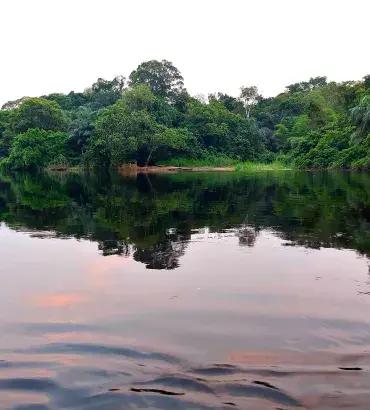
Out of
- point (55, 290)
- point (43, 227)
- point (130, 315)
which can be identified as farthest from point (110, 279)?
point (43, 227)

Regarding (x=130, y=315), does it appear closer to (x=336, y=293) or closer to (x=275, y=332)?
(x=275, y=332)

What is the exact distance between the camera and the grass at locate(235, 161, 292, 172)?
149 ft

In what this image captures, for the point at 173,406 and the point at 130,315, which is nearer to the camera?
the point at 173,406

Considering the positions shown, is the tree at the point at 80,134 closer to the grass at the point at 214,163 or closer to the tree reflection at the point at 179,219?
the grass at the point at 214,163

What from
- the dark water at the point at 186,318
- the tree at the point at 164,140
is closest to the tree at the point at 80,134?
the tree at the point at 164,140

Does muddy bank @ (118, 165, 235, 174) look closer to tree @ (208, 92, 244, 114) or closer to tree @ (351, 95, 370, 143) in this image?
tree @ (351, 95, 370, 143)

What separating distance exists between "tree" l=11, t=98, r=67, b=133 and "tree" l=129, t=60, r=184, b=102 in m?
11.5

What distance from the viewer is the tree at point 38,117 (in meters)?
53.8

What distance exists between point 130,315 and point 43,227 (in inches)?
251

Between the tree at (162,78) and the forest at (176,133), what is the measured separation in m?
0.12

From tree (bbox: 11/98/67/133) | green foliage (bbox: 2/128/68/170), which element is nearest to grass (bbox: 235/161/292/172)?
green foliage (bbox: 2/128/68/170)

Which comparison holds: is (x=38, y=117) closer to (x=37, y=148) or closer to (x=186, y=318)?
(x=37, y=148)

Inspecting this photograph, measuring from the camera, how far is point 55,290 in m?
5.67

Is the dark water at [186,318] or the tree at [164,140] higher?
the tree at [164,140]
